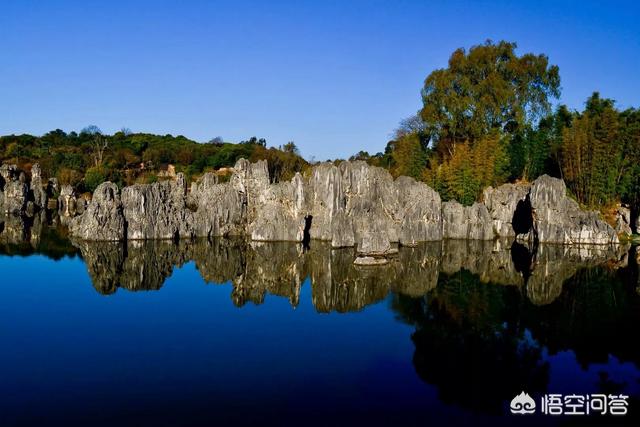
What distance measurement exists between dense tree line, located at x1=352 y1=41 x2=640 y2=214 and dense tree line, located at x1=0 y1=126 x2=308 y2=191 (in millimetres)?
21081

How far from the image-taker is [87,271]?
87.1 ft

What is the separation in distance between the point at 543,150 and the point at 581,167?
577 centimetres

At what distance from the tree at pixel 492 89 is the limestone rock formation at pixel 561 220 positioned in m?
11.7

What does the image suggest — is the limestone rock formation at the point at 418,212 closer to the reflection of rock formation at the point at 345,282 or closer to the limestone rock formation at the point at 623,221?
the reflection of rock formation at the point at 345,282

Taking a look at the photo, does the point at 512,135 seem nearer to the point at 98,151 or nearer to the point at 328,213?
the point at 328,213

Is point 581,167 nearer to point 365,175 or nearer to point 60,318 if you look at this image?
point 365,175

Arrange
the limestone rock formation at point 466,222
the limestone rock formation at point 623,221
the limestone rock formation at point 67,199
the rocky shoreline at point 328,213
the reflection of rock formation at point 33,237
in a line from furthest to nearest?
the limestone rock formation at point 67,199
the limestone rock formation at point 466,222
the limestone rock formation at point 623,221
the rocky shoreline at point 328,213
the reflection of rock formation at point 33,237

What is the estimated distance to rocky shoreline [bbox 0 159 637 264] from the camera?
3559 centimetres

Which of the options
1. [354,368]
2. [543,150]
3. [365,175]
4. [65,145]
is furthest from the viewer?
[65,145]

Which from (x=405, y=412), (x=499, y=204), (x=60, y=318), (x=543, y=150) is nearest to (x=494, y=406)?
(x=405, y=412)

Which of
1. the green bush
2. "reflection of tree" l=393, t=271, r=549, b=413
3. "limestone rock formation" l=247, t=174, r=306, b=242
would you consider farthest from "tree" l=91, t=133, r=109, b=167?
"reflection of tree" l=393, t=271, r=549, b=413

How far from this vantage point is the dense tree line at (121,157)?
69.3 m

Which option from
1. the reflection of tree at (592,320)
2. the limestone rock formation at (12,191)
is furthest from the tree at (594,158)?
Answer: the limestone rock formation at (12,191)

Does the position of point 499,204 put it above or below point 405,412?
above
